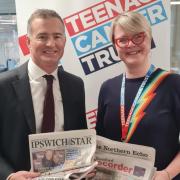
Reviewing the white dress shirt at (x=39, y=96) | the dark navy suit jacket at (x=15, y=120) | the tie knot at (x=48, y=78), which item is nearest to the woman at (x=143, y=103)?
the white dress shirt at (x=39, y=96)

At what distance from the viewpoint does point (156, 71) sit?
1818 millimetres

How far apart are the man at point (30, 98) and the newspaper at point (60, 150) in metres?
0.24

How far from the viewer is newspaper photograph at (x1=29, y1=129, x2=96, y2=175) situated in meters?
1.49

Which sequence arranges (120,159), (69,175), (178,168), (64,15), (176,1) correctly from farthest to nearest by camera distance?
(176,1), (64,15), (178,168), (120,159), (69,175)

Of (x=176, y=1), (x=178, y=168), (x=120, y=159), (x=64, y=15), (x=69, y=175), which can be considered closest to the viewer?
(x=69, y=175)

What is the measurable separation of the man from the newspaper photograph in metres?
0.24

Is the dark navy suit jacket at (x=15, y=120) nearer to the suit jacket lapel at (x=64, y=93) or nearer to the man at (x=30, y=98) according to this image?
the man at (x=30, y=98)

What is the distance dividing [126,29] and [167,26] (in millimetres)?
1254

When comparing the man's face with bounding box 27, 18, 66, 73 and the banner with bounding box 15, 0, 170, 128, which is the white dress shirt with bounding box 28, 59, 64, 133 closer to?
the man's face with bounding box 27, 18, 66, 73

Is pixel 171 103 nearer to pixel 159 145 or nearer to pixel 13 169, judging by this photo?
pixel 159 145

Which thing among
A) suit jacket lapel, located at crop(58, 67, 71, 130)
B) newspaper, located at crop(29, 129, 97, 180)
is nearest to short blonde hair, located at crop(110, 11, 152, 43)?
suit jacket lapel, located at crop(58, 67, 71, 130)

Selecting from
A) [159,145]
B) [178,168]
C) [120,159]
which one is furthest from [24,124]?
[178,168]

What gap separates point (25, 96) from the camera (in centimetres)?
175

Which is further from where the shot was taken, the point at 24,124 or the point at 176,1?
the point at 176,1
